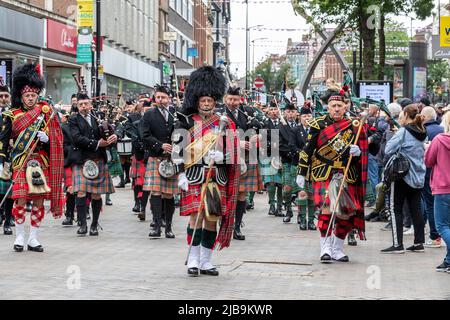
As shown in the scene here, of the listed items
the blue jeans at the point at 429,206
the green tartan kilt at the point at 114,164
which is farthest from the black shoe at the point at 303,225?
the green tartan kilt at the point at 114,164

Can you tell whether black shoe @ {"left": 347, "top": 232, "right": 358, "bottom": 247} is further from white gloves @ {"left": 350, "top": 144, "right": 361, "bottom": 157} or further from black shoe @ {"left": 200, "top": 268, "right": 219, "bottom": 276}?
black shoe @ {"left": 200, "top": 268, "right": 219, "bottom": 276}

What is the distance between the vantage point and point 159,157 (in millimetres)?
13680

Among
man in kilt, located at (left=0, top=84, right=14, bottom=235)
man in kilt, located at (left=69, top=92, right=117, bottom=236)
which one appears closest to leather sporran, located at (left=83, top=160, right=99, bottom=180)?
man in kilt, located at (left=69, top=92, right=117, bottom=236)

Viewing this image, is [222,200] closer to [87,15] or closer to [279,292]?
[279,292]

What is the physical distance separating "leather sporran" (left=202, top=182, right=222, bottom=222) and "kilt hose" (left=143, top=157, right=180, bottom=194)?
11.0 feet

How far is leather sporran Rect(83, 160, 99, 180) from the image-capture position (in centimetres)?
1376

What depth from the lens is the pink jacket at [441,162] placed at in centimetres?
1052

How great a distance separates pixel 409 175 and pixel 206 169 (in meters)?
3.25

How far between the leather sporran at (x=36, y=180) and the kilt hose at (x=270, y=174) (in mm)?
5855

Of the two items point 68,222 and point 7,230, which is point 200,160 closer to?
point 7,230

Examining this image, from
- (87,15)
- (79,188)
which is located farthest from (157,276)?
(87,15)

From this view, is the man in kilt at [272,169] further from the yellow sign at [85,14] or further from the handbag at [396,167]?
the yellow sign at [85,14]

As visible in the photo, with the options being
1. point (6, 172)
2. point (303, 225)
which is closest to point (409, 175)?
point (303, 225)

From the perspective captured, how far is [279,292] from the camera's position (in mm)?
8961
